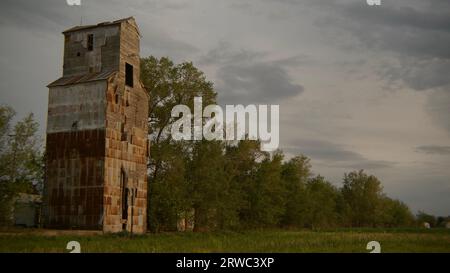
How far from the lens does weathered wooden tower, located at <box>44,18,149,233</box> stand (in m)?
33.6

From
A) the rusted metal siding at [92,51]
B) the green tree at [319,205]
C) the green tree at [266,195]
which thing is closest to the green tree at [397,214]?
the green tree at [319,205]

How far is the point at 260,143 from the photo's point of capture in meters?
65.4

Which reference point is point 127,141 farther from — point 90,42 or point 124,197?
point 90,42

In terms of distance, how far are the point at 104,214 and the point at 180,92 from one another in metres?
17.3

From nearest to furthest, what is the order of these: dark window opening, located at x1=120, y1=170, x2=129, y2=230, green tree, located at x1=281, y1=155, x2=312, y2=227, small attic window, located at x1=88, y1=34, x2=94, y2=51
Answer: dark window opening, located at x1=120, y1=170, x2=129, y2=230 → small attic window, located at x1=88, y1=34, x2=94, y2=51 → green tree, located at x1=281, y1=155, x2=312, y2=227

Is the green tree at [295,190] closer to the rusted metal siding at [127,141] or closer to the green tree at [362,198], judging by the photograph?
the green tree at [362,198]

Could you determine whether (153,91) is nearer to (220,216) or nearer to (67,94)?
(67,94)

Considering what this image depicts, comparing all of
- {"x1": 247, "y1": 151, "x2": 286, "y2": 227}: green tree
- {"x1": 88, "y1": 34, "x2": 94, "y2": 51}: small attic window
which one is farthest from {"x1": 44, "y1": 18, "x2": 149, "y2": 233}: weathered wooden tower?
{"x1": 247, "y1": 151, "x2": 286, "y2": 227}: green tree

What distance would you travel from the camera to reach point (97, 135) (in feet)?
112

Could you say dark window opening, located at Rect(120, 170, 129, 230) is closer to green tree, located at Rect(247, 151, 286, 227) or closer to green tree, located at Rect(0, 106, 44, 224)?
green tree, located at Rect(0, 106, 44, 224)

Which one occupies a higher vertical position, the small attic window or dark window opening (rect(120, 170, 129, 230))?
the small attic window

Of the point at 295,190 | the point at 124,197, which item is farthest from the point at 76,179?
the point at 295,190

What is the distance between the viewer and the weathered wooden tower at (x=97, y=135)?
110ft
